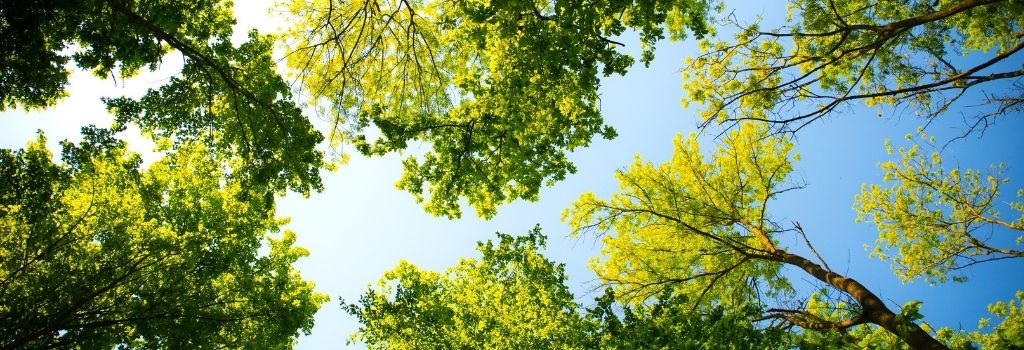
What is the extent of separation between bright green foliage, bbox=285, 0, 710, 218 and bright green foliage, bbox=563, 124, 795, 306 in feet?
8.82

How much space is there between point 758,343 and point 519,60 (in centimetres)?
482

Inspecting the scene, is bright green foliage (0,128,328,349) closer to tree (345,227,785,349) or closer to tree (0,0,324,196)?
tree (0,0,324,196)

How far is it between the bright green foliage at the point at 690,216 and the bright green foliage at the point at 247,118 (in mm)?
5710

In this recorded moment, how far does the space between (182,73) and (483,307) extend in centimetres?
735

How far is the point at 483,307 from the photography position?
10.2m

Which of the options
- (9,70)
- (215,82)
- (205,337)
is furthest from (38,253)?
(215,82)

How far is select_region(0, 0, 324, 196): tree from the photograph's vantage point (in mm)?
5738

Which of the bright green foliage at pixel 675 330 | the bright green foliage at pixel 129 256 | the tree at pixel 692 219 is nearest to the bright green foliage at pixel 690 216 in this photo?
the tree at pixel 692 219

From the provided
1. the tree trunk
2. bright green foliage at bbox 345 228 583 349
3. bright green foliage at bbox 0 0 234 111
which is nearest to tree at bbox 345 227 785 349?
bright green foliage at bbox 345 228 583 349

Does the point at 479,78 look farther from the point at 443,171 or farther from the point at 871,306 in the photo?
the point at 871,306

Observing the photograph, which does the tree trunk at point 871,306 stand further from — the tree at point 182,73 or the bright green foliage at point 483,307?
the tree at point 182,73

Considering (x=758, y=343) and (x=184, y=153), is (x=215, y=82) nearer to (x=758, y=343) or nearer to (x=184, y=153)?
(x=184, y=153)

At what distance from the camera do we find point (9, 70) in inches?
229

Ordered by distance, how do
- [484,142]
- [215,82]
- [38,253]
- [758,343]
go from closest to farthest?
1. [758,343]
2. [215,82]
3. [484,142]
4. [38,253]
